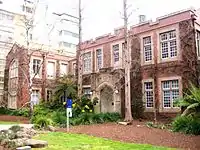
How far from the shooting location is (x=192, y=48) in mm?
20375

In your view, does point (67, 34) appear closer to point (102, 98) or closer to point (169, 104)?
point (102, 98)

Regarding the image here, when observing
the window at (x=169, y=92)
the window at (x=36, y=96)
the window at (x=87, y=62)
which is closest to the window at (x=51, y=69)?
the window at (x=36, y=96)

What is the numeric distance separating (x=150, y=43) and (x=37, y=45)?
74.2 ft

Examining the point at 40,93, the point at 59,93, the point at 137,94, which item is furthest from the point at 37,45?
the point at 137,94

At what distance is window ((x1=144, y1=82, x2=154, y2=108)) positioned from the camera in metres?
22.7

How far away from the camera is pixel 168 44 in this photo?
21.9 metres

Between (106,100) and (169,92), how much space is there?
7.36 meters

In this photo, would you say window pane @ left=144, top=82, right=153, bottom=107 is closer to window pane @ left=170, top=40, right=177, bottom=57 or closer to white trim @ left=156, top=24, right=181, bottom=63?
white trim @ left=156, top=24, right=181, bottom=63

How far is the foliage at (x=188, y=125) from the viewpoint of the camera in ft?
47.5

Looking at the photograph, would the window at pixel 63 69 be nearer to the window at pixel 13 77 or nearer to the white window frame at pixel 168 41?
the window at pixel 13 77

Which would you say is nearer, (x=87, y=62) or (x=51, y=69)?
(x=87, y=62)

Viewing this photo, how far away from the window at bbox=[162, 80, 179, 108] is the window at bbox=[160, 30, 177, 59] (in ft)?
6.91

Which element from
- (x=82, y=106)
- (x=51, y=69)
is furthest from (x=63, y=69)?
(x=82, y=106)

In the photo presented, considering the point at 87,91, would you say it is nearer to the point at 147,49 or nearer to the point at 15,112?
the point at 147,49
